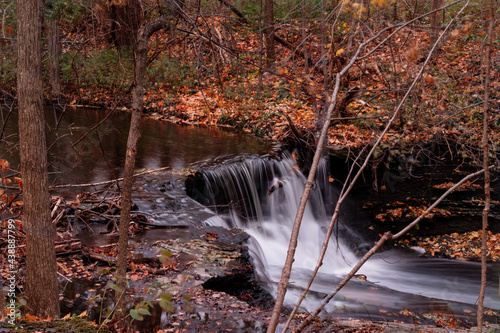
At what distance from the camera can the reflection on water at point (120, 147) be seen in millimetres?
9078

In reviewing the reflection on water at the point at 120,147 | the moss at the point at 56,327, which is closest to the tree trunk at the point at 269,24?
the reflection on water at the point at 120,147

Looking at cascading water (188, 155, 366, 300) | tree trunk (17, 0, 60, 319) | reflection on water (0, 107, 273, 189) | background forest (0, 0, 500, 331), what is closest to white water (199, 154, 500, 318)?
cascading water (188, 155, 366, 300)

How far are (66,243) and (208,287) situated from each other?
2.02m

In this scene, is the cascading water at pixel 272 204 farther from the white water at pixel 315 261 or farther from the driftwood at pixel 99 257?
the driftwood at pixel 99 257

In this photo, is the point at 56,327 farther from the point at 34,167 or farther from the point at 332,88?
the point at 332,88

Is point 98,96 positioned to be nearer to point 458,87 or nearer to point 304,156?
point 304,156

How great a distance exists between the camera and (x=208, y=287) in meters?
5.59

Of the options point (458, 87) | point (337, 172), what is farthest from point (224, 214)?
point (458, 87)

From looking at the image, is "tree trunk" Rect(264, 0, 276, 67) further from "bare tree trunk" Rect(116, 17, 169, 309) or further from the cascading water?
Answer: "bare tree trunk" Rect(116, 17, 169, 309)

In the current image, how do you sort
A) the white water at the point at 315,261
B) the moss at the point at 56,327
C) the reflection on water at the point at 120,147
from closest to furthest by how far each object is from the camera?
the moss at the point at 56,327 → the white water at the point at 315,261 → the reflection on water at the point at 120,147

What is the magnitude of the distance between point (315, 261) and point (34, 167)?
6.61 meters

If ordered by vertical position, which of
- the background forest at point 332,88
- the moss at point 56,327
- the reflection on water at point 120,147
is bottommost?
the moss at point 56,327

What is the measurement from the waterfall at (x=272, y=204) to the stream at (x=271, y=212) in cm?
2

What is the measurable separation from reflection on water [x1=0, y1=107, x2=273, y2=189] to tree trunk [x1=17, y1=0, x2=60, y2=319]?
444 centimetres
